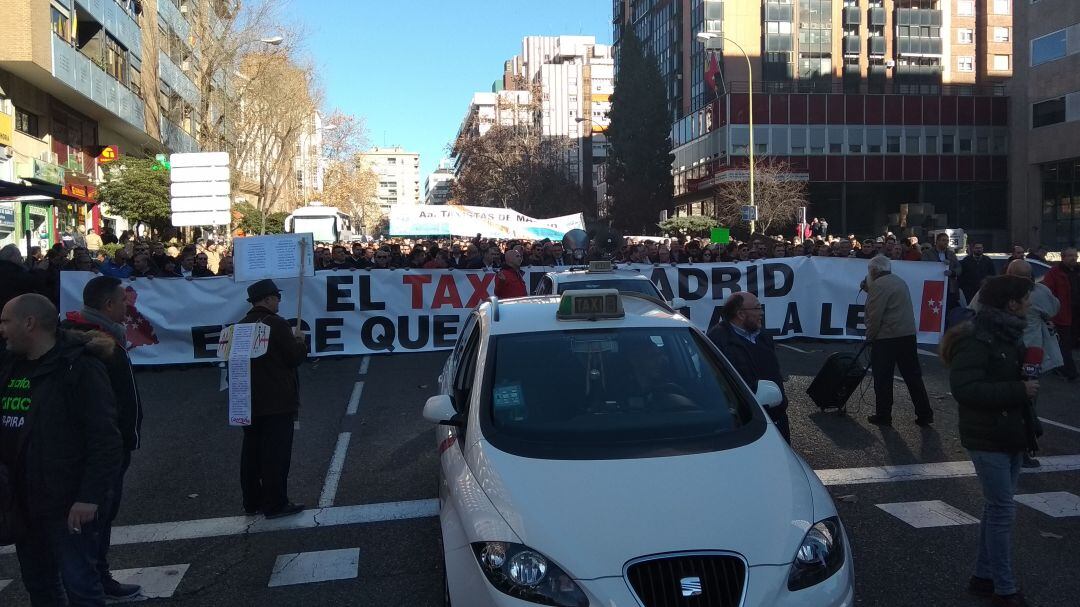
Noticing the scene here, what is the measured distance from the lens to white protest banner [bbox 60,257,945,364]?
45.4 ft

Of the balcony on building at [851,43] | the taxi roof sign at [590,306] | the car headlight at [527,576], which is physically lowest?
the car headlight at [527,576]

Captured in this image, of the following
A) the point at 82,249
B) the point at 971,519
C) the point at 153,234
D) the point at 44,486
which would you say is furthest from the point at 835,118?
the point at 44,486

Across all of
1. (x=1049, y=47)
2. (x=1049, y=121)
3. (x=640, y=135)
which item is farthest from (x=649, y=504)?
(x=640, y=135)

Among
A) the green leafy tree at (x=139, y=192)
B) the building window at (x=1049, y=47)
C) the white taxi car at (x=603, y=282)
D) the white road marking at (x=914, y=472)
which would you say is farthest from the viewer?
the building window at (x=1049, y=47)

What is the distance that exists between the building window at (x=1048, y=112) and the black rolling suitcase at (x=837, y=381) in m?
43.8

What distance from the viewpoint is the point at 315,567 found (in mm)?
5551

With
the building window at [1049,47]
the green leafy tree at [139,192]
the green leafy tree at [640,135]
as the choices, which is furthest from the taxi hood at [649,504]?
the green leafy tree at [640,135]

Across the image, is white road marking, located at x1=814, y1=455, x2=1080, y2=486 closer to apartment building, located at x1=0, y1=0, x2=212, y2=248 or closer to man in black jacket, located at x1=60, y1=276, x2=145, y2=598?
man in black jacket, located at x1=60, y1=276, x2=145, y2=598

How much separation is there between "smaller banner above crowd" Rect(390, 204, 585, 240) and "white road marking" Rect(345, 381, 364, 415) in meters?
13.4

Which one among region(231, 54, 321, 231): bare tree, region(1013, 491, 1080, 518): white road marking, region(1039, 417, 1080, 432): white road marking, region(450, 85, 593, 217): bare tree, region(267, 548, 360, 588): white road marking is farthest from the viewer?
region(450, 85, 593, 217): bare tree

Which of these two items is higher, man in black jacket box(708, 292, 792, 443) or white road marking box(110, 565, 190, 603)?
man in black jacket box(708, 292, 792, 443)

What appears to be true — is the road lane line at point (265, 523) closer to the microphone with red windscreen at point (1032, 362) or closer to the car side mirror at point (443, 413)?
the car side mirror at point (443, 413)

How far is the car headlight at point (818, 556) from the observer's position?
3504 mm

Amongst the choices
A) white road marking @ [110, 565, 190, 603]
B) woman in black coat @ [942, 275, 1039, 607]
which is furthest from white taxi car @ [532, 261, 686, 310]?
woman in black coat @ [942, 275, 1039, 607]
